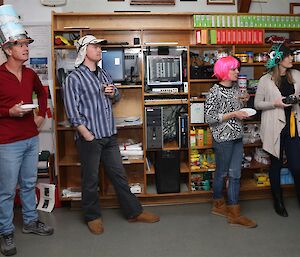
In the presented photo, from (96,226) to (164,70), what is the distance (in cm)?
164

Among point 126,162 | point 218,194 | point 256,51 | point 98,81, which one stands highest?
point 256,51

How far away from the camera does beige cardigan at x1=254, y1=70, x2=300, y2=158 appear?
2.94 m

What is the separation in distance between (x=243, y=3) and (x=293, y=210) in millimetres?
2258

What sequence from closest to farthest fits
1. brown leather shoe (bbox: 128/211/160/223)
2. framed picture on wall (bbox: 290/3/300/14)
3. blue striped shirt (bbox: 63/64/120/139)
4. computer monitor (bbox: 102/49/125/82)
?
blue striped shirt (bbox: 63/64/120/139)
brown leather shoe (bbox: 128/211/160/223)
computer monitor (bbox: 102/49/125/82)
framed picture on wall (bbox: 290/3/300/14)

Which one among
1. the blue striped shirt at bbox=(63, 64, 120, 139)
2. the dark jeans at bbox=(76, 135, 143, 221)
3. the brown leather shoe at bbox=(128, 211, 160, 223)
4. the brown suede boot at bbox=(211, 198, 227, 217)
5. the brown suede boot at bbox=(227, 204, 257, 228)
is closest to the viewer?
the blue striped shirt at bbox=(63, 64, 120, 139)

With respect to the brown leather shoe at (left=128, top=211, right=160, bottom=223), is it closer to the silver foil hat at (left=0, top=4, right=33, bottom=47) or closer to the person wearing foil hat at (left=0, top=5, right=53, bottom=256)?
the person wearing foil hat at (left=0, top=5, right=53, bottom=256)

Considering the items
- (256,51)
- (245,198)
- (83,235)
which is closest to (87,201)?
(83,235)

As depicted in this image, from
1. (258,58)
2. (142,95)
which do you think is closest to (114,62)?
(142,95)

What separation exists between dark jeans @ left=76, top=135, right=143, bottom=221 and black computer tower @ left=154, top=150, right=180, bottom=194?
19.9 inches

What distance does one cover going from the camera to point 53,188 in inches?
134

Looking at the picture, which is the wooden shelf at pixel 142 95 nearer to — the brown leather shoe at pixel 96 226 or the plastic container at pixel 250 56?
the plastic container at pixel 250 56

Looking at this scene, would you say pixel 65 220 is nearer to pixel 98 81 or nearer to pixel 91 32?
pixel 98 81

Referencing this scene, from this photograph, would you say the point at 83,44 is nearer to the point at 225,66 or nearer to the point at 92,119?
the point at 92,119

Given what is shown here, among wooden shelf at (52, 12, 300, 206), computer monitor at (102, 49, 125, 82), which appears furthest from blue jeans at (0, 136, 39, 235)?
computer monitor at (102, 49, 125, 82)
